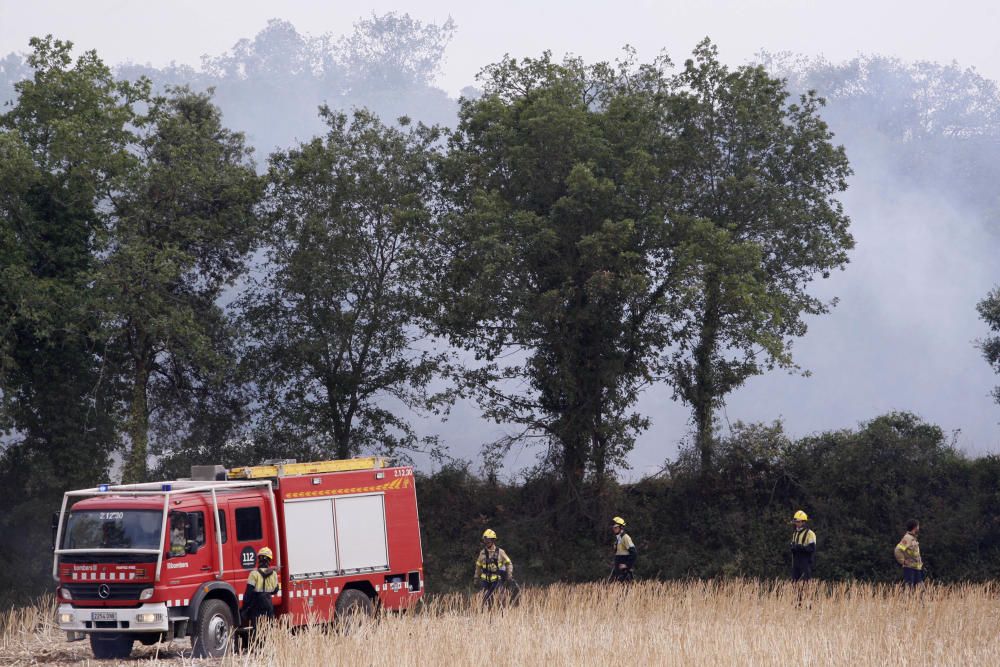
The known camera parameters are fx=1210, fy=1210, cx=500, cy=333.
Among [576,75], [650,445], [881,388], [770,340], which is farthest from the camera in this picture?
[650,445]

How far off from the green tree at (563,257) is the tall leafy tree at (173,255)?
22.6 ft

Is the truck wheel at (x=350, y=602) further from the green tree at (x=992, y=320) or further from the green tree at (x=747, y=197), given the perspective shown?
the green tree at (x=992, y=320)

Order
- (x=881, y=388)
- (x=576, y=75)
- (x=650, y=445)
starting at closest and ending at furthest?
(x=576, y=75) → (x=881, y=388) → (x=650, y=445)

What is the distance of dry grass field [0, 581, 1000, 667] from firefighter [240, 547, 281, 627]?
1.23m

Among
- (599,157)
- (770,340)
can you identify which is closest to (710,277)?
(770,340)

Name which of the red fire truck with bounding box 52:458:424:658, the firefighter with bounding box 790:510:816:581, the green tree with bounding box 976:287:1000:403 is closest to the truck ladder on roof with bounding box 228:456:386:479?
the red fire truck with bounding box 52:458:424:658

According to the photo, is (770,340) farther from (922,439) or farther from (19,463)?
(19,463)

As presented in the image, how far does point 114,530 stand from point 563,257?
1764cm

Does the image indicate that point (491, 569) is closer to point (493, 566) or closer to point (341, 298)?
point (493, 566)

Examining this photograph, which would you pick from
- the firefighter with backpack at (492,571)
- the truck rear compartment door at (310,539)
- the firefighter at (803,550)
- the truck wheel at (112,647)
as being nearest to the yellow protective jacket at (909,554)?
the firefighter at (803,550)

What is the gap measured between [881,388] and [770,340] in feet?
202

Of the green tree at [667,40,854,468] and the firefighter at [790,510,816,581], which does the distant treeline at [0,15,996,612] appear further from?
the firefighter at [790,510,816,581]

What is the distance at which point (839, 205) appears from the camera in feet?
112

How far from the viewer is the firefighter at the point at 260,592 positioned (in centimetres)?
1761
